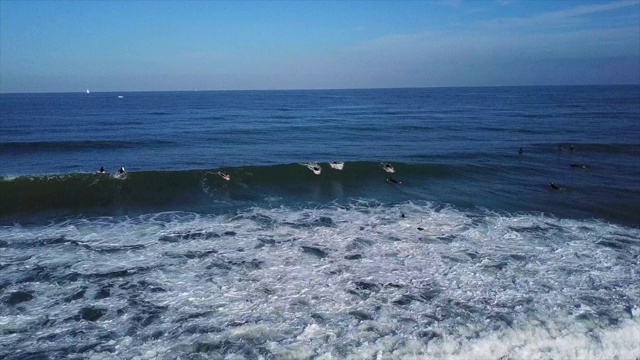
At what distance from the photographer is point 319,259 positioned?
12.0 metres

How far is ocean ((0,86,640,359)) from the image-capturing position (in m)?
8.34

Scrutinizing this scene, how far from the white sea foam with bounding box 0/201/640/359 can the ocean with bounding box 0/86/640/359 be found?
0.16 feet

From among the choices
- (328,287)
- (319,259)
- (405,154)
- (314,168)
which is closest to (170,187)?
(314,168)

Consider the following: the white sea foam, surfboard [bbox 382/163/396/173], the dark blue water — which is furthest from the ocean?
surfboard [bbox 382/163/396/173]

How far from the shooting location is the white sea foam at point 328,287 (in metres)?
8.23

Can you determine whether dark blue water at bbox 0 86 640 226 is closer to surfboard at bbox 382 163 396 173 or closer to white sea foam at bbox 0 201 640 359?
surfboard at bbox 382 163 396 173

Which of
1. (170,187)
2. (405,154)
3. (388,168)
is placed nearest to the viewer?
(170,187)

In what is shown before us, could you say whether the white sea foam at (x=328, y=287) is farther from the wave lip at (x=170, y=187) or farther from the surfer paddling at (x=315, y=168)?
the surfer paddling at (x=315, y=168)

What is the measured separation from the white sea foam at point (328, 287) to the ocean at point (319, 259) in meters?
0.05

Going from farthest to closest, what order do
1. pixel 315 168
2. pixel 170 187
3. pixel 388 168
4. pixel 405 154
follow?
pixel 405 154 < pixel 388 168 < pixel 315 168 < pixel 170 187

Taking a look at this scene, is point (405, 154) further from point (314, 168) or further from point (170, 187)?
point (170, 187)

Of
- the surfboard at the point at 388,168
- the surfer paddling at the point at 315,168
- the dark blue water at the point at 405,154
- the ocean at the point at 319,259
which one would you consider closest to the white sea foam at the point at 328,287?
the ocean at the point at 319,259

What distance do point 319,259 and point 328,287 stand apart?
5.45 ft

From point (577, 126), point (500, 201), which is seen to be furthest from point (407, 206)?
point (577, 126)
